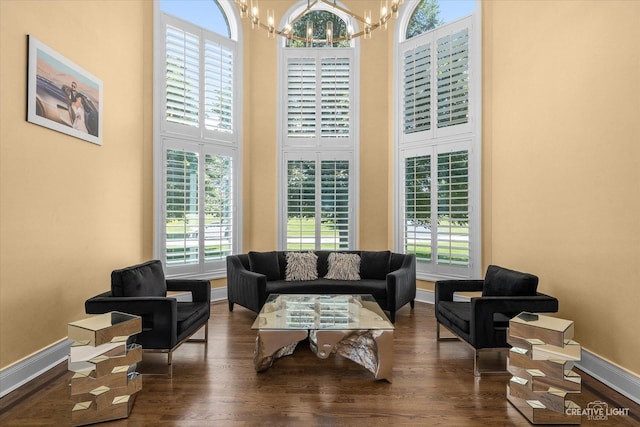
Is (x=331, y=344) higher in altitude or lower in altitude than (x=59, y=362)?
higher

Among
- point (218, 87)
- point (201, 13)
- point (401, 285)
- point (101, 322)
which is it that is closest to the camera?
point (101, 322)

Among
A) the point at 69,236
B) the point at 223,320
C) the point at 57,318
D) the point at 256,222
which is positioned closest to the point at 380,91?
the point at 256,222

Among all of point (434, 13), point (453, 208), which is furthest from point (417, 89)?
point (453, 208)

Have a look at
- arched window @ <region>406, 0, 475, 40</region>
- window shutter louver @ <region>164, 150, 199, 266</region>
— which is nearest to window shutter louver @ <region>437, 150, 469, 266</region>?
arched window @ <region>406, 0, 475, 40</region>

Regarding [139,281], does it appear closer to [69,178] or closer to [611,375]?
[69,178]

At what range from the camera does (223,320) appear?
4.25 m

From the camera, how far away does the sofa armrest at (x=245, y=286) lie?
4.05 m

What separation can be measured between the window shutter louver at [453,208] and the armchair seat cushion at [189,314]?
3.30 m

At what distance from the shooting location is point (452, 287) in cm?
364

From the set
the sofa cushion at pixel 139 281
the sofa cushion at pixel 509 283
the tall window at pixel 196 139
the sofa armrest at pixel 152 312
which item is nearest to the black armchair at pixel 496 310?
the sofa cushion at pixel 509 283

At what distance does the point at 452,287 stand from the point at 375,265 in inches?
55.2

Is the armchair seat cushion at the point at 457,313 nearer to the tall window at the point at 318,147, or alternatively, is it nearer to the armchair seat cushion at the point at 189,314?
the tall window at the point at 318,147

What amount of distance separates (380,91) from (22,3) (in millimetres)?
4387

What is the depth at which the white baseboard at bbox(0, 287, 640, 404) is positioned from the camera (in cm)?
247
